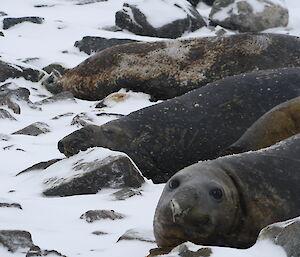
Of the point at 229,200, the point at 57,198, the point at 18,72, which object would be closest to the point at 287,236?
the point at 229,200

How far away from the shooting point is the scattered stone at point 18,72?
961 cm

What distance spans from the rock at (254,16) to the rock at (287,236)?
12.1 metres

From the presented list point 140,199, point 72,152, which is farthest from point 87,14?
point 140,199

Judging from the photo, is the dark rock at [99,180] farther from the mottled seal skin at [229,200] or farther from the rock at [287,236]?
the rock at [287,236]

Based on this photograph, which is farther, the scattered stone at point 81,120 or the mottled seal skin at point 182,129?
the scattered stone at point 81,120

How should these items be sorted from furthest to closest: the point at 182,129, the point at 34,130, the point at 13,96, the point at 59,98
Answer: the point at 59,98 < the point at 13,96 < the point at 34,130 < the point at 182,129

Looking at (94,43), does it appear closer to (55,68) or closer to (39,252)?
(55,68)

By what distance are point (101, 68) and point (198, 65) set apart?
1.23m

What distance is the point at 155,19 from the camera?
46.3 ft

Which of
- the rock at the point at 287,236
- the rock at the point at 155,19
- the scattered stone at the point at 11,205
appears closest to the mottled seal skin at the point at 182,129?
the scattered stone at the point at 11,205

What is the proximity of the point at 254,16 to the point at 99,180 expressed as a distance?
34.5 ft

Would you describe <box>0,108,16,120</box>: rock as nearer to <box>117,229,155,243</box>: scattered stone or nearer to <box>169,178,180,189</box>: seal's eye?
<box>117,229,155,243</box>: scattered stone

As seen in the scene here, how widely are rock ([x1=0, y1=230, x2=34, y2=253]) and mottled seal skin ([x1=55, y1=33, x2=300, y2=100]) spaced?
17.9 ft

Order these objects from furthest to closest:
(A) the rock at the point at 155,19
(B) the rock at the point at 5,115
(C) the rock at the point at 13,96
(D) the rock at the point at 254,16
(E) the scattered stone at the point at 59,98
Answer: (D) the rock at the point at 254,16 → (A) the rock at the point at 155,19 → (E) the scattered stone at the point at 59,98 → (C) the rock at the point at 13,96 → (B) the rock at the point at 5,115
